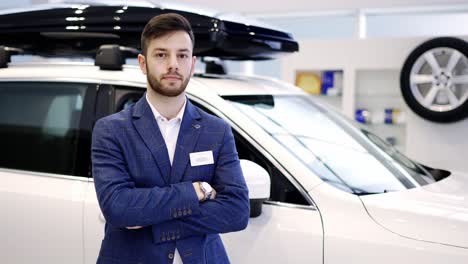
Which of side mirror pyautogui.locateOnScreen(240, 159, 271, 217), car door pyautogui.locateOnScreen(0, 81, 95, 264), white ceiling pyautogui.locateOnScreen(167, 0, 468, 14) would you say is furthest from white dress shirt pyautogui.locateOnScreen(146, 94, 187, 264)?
white ceiling pyautogui.locateOnScreen(167, 0, 468, 14)

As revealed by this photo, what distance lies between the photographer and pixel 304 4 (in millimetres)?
8086

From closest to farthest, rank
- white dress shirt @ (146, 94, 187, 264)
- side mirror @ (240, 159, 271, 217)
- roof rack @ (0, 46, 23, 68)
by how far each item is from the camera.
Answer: white dress shirt @ (146, 94, 187, 264)
side mirror @ (240, 159, 271, 217)
roof rack @ (0, 46, 23, 68)

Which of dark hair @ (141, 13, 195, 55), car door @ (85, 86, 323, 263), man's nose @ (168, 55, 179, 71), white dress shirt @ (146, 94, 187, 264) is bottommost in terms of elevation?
car door @ (85, 86, 323, 263)

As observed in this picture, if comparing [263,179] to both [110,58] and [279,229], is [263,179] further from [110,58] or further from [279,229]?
[110,58]

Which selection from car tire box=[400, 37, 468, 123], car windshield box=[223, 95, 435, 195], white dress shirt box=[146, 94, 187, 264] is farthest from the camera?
car tire box=[400, 37, 468, 123]

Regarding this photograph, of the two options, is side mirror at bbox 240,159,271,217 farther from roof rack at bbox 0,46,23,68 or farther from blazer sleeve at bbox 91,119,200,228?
roof rack at bbox 0,46,23,68

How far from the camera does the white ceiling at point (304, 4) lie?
7414mm

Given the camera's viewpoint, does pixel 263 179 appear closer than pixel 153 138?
No

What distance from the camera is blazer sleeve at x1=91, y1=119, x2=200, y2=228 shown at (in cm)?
154

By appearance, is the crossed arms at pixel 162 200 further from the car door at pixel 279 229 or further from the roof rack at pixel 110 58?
the roof rack at pixel 110 58

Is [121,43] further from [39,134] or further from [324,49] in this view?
[324,49]

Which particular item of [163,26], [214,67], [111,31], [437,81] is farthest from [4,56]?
[437,81]

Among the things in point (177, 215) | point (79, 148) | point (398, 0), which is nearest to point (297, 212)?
point (177, 215)

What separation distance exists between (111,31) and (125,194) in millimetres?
1179
